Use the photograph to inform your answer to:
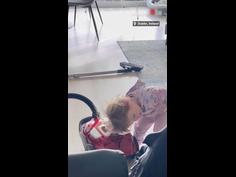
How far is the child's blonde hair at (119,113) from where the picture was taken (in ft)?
2.87

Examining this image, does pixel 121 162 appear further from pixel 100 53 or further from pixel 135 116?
pixel 100 53

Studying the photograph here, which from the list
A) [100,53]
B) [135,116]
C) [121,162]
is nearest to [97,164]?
[121,162]

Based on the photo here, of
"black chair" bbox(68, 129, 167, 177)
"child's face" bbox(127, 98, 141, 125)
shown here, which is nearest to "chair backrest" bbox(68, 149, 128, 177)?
"black chair" bbox(68, 129, 167, 177)

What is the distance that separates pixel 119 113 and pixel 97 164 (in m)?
0.16

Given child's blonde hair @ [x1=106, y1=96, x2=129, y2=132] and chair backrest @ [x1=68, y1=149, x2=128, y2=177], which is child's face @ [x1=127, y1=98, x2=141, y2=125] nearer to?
child's blonde hair @ [x1=106, y1=96, x2=129, y2=132]

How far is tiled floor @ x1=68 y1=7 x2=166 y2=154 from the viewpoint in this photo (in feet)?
2.74

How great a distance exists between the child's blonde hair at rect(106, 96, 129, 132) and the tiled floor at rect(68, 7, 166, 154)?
0.07 feet

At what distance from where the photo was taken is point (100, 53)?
0.94 metres

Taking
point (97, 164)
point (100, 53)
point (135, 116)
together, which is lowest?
point (97, 164)

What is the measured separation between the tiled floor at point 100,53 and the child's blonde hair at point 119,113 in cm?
2
